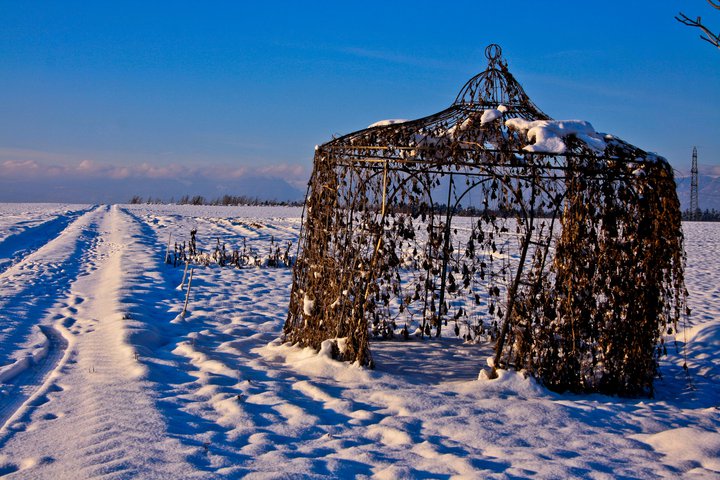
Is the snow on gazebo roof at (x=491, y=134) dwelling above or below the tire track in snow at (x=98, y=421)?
above

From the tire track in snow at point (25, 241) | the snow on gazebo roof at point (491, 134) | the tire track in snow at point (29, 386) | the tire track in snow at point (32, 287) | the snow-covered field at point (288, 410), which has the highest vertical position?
the snow on gazebo roof at point (491, 134)

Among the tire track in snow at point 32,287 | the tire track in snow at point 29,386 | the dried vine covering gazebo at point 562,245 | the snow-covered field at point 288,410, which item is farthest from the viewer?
the tire track in snow at point 32,287

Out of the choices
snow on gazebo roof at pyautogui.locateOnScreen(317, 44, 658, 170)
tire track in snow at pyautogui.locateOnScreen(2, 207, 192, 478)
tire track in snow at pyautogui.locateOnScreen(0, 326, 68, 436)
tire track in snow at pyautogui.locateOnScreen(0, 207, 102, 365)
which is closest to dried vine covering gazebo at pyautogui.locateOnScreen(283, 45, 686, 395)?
snow on gazebo roof at pyautogui.locateOnScreen(317, 44, 658, 170)

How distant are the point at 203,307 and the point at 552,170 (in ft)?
20.1

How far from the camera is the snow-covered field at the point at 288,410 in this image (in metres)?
4.16

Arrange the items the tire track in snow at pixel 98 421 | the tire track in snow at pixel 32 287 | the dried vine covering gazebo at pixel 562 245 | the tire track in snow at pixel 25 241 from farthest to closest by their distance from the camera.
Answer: the tire track in snow at pixel 25 241
the tire track in snow at pixel 32 287
the dried vine covering gazebo at pixel 562 245
the tire track in snow at pixel 98 421

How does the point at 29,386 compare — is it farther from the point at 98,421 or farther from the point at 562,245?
the point at 562,245

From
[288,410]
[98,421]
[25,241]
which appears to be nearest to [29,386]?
[98,421]

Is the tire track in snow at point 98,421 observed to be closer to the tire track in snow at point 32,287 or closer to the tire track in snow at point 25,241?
the tire track in snow at point 32,287

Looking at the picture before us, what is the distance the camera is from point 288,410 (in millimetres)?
5184

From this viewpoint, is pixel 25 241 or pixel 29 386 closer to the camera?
pixel 29 386

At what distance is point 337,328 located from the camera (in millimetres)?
6523

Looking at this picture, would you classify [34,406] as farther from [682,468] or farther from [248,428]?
[682,468]

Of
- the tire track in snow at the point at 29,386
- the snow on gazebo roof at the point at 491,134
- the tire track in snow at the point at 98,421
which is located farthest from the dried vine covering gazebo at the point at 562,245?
the tire track in snow at the point at 29,386
